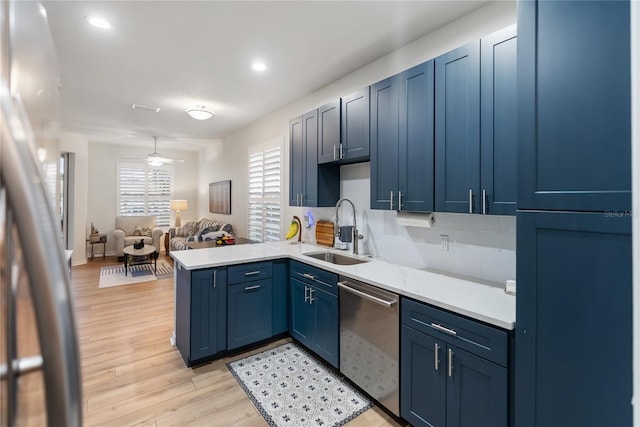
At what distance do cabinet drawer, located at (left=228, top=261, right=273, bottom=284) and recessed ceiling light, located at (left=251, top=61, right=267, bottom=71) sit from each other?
1.97 meters

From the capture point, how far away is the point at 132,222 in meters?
7.19

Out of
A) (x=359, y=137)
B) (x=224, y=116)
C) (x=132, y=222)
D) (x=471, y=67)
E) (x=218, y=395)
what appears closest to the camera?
(x=471, y=67)

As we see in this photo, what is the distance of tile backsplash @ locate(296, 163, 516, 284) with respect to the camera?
6.58 feet

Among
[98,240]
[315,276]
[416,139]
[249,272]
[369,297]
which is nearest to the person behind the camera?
[369,297]

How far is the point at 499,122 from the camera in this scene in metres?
1.69

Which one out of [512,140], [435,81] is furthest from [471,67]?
[512,140]

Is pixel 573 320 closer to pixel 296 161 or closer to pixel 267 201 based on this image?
pixel 296 161

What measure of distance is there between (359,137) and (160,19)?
1.80 metres

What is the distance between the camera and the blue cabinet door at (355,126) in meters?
2.57

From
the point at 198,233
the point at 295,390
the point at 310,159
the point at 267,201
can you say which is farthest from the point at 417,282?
the point at 198,233

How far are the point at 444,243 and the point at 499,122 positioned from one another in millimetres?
984

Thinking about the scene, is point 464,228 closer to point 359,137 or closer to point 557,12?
point 359,137

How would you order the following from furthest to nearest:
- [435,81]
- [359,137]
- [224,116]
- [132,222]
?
[132,222] → [224,116] → [359,137] → [435,81]

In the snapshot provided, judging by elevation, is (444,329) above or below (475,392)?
above
